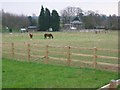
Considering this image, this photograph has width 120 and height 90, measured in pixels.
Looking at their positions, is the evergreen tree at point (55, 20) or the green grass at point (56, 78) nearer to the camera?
the green grass at point (56, 78)

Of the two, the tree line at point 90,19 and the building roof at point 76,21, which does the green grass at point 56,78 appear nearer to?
the tree line at point 90,19

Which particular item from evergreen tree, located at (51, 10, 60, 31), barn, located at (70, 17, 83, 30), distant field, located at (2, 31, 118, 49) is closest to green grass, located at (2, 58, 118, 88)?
distant field, located at (2, 31, 118, 49)

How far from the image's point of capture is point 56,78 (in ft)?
32.3

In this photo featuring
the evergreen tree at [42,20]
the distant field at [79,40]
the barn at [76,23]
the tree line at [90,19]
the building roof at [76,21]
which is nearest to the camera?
the distant field at [79,40]

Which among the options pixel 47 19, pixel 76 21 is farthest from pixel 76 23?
pixel 47 19

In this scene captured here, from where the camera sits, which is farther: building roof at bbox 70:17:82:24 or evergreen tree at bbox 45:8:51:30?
building roof at bbox 70:17:82:24

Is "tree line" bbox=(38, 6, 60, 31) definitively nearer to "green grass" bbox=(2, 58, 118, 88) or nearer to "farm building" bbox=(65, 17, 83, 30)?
"farm building" bbox=(65, 17, 83, 30)

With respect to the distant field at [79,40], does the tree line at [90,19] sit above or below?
above

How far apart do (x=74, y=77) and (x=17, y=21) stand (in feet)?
298

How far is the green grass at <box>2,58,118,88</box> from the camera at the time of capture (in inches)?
343

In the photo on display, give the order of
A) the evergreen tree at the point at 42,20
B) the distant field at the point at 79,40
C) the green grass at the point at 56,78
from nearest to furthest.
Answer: the green grass at the point at 56,78 < the distant field at the point at 79,40 < the evergreen tree at the point at 42,20

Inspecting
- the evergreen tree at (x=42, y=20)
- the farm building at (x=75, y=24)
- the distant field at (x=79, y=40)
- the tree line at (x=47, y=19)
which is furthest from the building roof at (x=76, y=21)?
the distant field at (x=79, y=40)

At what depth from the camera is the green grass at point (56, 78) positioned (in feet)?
28.6

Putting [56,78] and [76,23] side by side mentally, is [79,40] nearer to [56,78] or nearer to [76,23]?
[56,78]
